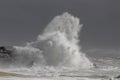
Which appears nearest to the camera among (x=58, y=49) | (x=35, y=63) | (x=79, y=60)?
(x=35, y=63)

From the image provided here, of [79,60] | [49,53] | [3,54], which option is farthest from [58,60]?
[3,54]

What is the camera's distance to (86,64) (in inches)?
3981

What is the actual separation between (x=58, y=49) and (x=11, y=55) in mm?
12622

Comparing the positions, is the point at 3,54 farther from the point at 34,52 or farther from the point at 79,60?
the point at 79,60

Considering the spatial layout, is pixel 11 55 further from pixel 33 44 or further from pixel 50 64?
pixel 50 64

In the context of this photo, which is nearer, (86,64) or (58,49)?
(58,49)

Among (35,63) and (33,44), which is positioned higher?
(33,44)

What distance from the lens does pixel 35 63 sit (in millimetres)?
87875

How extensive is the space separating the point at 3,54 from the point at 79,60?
20.9 meters

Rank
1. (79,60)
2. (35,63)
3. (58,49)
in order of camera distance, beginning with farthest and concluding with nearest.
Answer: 1. (79,60)
2. (58,49)
3. (35,63)

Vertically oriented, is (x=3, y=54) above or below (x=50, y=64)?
above

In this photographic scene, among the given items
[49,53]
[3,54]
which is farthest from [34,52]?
[3,54]

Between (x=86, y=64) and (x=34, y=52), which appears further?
(x=86, y=64)

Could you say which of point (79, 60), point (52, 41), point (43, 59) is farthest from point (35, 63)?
point (79, 60)
